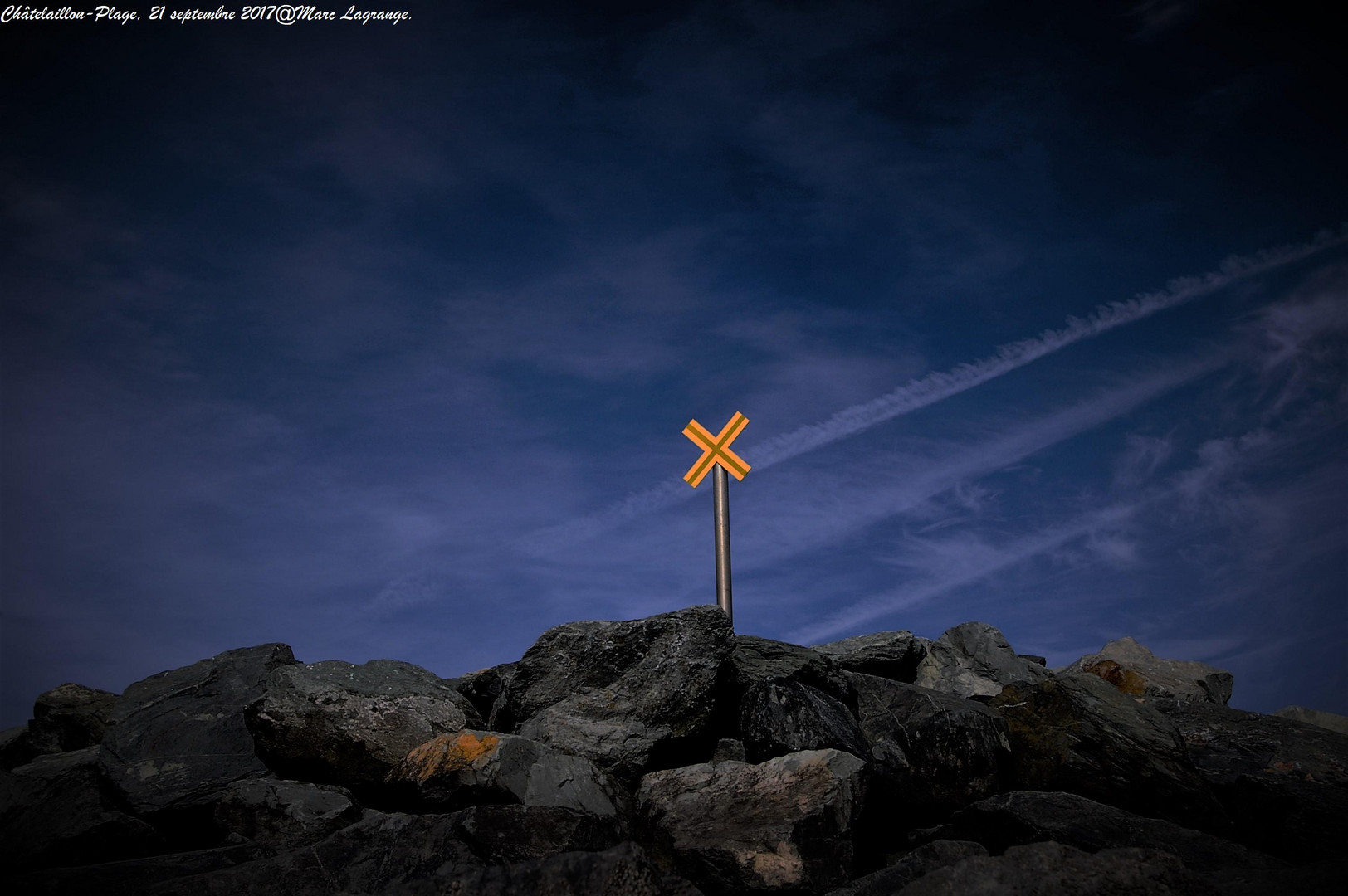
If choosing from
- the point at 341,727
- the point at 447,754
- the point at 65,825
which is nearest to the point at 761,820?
the point at 447,754

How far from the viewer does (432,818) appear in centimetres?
723

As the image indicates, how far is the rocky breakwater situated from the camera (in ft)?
21.7

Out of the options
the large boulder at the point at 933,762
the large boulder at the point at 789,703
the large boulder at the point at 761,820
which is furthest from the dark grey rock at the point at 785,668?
the large boulder at the point at 761,820

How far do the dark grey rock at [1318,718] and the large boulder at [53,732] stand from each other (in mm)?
16957

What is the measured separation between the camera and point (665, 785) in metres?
7.75

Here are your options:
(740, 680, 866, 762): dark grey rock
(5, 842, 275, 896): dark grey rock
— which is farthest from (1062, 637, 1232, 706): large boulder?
(5, 842, 275, 896): dark grey rock

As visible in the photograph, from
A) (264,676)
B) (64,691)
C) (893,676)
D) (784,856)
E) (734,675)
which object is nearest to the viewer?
(784,856)

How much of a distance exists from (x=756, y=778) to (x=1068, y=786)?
3358 mm

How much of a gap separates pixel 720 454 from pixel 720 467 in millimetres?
232

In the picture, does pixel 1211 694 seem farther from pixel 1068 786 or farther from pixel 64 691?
pixel 64 691

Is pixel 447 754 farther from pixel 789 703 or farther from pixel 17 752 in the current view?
pixel 17 752

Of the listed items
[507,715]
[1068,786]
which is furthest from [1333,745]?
[507,715]

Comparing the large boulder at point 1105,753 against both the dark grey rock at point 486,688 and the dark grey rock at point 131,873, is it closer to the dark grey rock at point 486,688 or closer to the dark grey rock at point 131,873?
the dark grey rock at point 486,688

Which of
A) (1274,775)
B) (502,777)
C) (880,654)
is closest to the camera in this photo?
(502,777)
